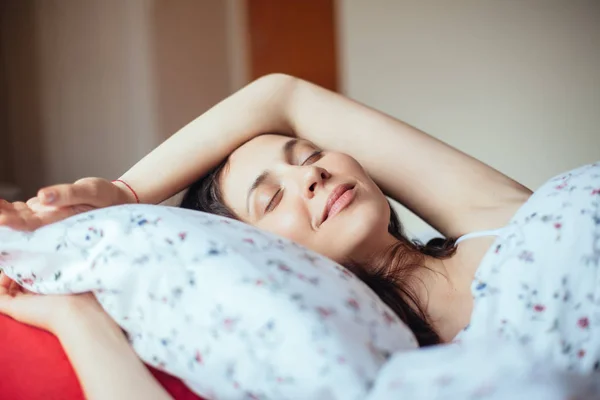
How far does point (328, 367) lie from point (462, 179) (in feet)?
2.03

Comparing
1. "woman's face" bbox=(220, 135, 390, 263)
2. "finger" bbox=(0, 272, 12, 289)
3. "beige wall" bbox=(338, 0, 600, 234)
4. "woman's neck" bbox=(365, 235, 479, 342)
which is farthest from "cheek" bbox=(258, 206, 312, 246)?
"beige wall" bbox=(338, 0, 600, 234)

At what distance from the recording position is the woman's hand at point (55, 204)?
28.7 inches

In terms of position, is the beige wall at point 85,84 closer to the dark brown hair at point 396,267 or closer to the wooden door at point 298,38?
the wooden door at point 298,38

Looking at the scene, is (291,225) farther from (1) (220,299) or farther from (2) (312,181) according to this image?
(1) (220,299)

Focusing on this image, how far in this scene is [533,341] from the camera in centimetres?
60

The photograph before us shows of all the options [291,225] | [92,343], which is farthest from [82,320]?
[291,225]

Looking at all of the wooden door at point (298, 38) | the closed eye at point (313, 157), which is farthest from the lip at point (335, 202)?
the wooden door at point (298, 38)

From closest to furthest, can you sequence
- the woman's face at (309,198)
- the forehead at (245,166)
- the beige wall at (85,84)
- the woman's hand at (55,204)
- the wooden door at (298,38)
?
1. the woman's hand at (55,204)
2. the woman's face at (309,198)
3. the forehead at (245,166)
4. the beige wall at (85,84)
5. the wooden door at (298,38)

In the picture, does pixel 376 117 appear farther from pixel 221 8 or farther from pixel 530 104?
pixel 221 8

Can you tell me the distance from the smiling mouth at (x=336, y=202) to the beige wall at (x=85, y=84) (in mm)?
1648

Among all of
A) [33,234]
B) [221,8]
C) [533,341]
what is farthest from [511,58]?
[33,234]

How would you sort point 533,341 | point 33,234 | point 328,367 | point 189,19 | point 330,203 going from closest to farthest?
point 328,367
point 533,341
point 33,234
point 330,203
point 189,19

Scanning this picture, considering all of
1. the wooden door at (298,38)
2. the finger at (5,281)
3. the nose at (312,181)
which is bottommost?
the finger at (5,281)

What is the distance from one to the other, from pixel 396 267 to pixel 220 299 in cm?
42
